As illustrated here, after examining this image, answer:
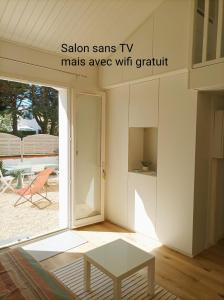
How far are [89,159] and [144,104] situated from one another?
125 cm

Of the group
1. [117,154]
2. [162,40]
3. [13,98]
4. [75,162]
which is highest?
[162,40]

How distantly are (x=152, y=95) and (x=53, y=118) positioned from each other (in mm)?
5220

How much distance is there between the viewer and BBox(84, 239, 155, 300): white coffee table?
182 cm

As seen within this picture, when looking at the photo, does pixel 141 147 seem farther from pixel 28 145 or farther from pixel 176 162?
pixel 28 145

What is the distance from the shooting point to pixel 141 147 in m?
3.84

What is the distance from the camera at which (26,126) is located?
24.4 feet

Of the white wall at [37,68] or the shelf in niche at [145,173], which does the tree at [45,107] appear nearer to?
the white wall at [37,68]

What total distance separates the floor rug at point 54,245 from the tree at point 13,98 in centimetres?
480

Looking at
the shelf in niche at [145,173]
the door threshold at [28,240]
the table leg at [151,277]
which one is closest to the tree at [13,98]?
the door threshold at [28,240]

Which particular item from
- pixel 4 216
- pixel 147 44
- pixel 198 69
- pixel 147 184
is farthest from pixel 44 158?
pixel 198 69

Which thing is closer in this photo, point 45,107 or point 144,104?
point 144,104

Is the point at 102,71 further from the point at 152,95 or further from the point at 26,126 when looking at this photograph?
the point at 26,126

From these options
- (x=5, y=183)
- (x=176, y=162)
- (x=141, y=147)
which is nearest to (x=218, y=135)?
(x=176, y=162)

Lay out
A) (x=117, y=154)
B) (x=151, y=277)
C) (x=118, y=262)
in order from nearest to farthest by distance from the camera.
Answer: (x=118, y=262), (x=151, y=277), (x=117, y=154)
